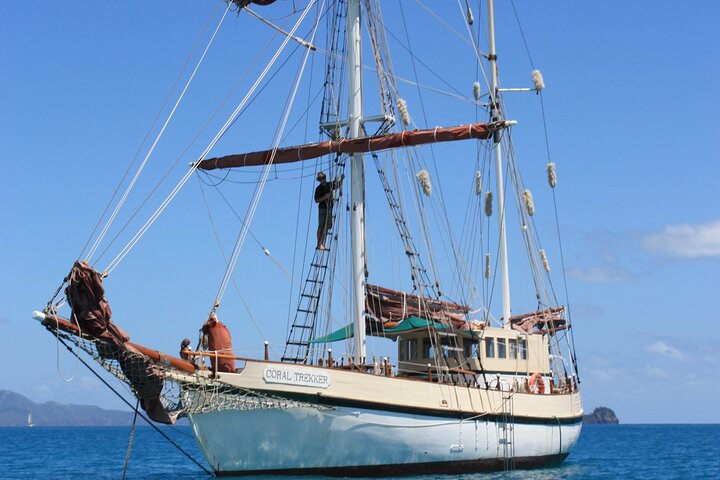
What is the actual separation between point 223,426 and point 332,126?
41.7 ft

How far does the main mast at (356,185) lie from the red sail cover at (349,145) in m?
0.75

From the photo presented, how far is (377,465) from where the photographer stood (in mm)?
28422

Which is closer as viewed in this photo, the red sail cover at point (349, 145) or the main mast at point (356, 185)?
the main mast at point (356, 185)

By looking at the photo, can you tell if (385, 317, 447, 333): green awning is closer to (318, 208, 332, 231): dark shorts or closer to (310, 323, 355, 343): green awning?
(310, 323, 355, 343): green awning

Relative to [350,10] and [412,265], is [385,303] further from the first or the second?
[350,10]

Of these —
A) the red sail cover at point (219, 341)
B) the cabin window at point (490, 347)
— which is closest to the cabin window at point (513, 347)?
the cabin window at point (490, 347)

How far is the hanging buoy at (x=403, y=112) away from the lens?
3538 centimetres

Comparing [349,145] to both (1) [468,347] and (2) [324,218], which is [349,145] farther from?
(1) [468,347]

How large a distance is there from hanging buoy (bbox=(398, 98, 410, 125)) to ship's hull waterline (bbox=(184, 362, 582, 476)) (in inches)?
399

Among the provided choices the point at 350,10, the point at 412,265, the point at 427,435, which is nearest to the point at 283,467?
the point at 427,435

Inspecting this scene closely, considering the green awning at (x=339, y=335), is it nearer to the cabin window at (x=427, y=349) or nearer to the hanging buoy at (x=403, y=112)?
the cabin window at (x=427, y=349)

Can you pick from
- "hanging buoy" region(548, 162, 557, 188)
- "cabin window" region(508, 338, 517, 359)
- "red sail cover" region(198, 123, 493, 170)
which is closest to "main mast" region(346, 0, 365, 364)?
"red sail cover" region(198, 123, 493, 170)

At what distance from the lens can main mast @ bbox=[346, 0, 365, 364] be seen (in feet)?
105

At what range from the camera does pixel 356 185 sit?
33531 millimetres
